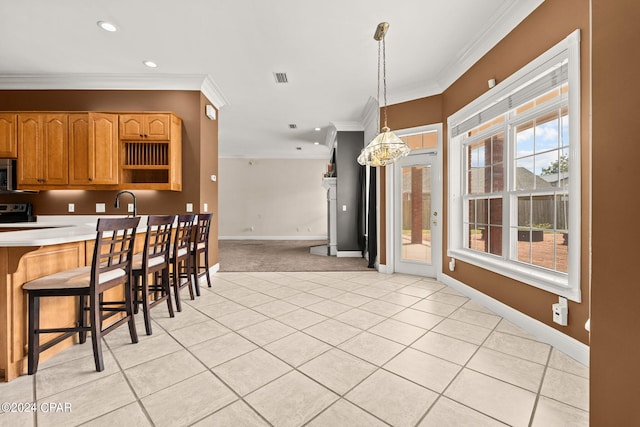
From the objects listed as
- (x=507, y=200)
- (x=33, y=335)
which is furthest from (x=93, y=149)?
(x=507, y=200)

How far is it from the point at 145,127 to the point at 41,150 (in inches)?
56.8

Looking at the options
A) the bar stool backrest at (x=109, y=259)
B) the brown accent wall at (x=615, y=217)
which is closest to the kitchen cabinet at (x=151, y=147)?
the bar stool backrest at (x=109, y=259)

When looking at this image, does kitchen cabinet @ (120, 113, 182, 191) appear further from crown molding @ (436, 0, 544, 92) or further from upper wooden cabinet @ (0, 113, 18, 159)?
crown molding @ (436, 0, 544, 92)

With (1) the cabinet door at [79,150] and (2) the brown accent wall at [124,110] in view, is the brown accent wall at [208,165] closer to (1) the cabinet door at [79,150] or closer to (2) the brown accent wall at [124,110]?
(2) the brown accent wall at [124,110]

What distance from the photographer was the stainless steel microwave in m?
3.57

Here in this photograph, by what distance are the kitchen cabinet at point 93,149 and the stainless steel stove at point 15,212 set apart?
876 mm

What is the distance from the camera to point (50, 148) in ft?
12.0

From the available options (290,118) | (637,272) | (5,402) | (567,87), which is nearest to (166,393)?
(5,402)

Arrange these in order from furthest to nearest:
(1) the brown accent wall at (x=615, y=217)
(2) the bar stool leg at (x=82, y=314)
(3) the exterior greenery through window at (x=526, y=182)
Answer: (3) the exterior greenery through window at (x=526, y=182)
(2) the bar stool leg at (x=82, y=314)
(1) the brown accent wall at (x=615, y=217)

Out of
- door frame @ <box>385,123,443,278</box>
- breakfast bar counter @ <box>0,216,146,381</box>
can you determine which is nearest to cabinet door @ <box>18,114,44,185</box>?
breakfast bar counter @ <box>0,216,146,381</box>

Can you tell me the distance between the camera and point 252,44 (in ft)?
10.1

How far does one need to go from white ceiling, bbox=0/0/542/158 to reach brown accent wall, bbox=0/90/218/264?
0.46ft

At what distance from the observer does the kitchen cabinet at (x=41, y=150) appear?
3.63 m

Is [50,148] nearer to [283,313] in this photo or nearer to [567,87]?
[283,313]
